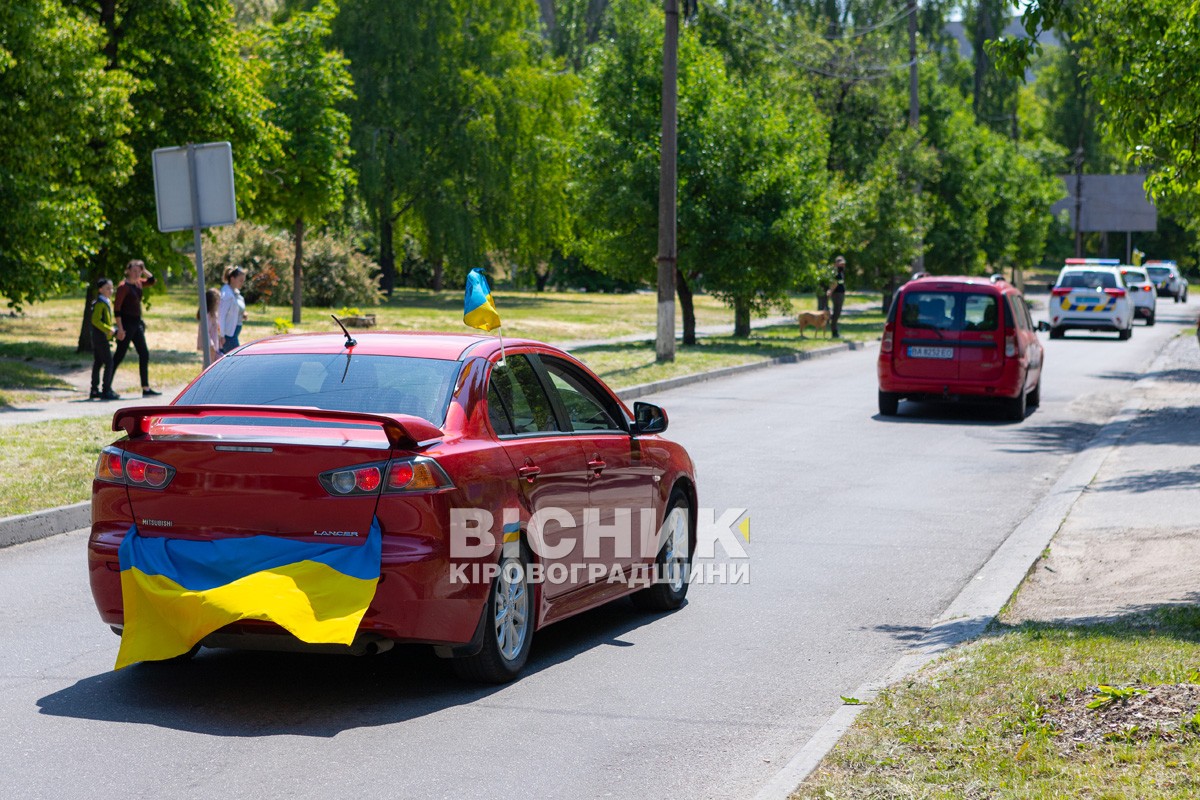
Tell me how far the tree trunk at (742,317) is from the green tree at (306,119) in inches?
376

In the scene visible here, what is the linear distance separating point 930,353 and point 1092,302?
22448mm

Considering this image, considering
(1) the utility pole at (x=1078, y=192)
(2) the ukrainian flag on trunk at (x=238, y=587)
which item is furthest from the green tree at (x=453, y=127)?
(1) the utility pole at (x=1078, y=192)

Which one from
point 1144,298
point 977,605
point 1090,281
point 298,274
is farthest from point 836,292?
point 977,605

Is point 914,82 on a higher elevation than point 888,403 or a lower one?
higher

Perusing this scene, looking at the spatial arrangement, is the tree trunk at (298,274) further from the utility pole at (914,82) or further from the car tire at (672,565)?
the car tire at (672,565)

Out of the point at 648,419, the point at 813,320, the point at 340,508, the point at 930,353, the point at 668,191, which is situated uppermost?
the point at 668,191

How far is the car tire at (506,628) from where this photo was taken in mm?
6484

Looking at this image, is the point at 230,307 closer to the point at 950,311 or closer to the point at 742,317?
the point at 950,311

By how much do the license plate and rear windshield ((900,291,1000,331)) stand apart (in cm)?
28

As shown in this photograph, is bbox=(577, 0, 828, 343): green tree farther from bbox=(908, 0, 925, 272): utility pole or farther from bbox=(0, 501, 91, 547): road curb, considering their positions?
bbox=(0, 501, 91, 547): road curb

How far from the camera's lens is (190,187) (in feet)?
48.1

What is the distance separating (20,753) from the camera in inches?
218

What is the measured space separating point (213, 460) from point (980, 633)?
3869 mm

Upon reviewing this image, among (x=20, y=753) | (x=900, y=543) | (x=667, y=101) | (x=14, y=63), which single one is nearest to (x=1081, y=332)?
(x=667, y=101)
